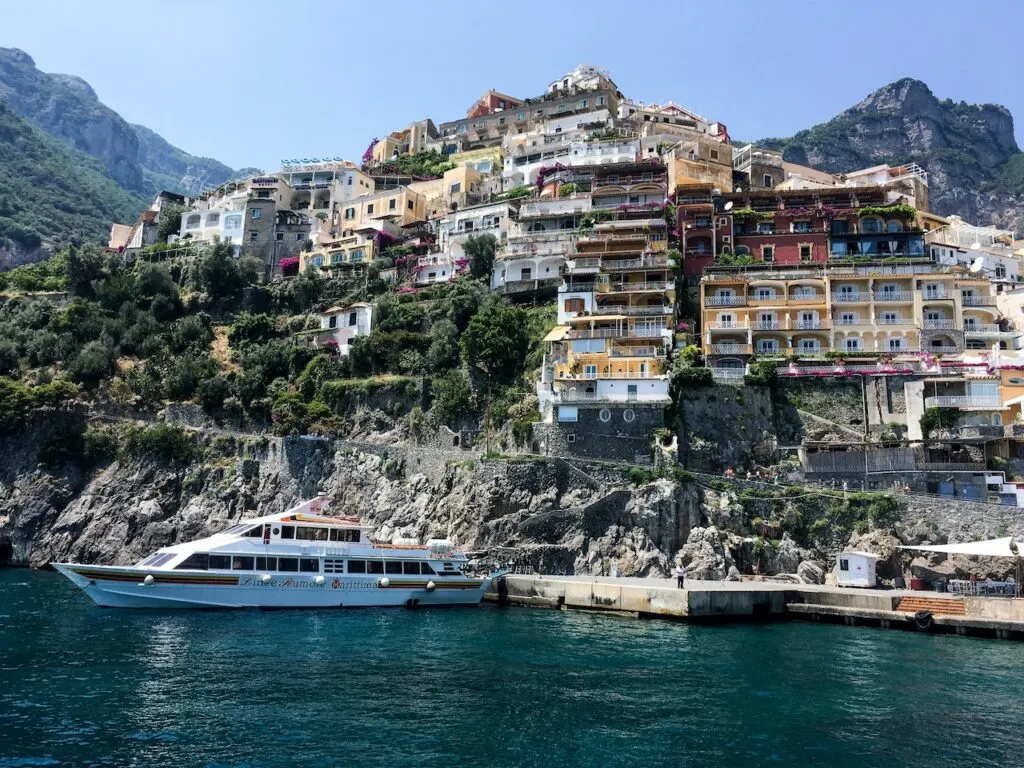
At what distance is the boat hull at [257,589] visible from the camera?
37.0 meters

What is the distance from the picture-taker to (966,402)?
1821 inches

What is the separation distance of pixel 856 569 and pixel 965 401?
44.9ft

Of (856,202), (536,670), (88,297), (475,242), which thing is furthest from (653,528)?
(88,297)

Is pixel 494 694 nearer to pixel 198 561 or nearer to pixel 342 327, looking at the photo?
pixel 198 561

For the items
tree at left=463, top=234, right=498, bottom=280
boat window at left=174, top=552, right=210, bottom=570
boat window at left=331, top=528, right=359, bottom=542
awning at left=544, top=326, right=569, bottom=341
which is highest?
tree at left=463, top=234, right=498, bottom=280

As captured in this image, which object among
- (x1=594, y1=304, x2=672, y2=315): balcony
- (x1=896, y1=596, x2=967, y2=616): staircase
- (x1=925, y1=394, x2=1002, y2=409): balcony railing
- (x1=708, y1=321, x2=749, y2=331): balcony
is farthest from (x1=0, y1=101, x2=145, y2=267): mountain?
(x1=896, y1=596, x2=967, y2=616): staircase

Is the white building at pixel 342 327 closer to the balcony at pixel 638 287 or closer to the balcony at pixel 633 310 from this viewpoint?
the balcony at pixel 633 310

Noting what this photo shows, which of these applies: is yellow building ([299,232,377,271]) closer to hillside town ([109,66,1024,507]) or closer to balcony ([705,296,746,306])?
hillside town ([109,66,1024,507])

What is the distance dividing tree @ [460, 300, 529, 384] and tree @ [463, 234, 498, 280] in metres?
11.5

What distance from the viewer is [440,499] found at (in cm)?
4772

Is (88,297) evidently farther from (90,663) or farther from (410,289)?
(90,663)

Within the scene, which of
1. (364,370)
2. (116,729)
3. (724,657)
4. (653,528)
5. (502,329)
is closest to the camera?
(116,729)

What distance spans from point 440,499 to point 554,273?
23.4 metres

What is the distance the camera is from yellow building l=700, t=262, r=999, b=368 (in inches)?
2115
